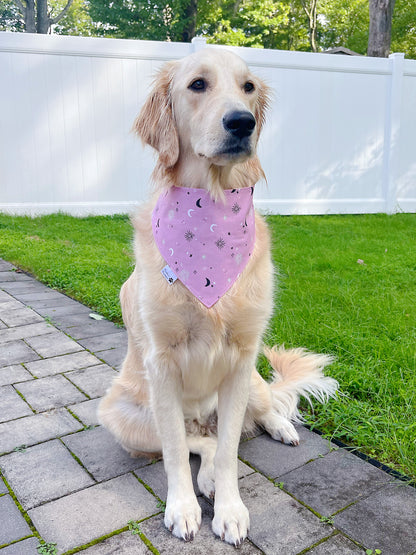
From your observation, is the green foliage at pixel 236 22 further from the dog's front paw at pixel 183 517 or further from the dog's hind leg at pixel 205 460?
the dog's front paw at pixel 183 517

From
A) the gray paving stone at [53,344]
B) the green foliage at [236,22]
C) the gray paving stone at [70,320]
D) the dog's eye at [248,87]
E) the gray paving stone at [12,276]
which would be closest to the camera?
the dog's eye at [248,87]

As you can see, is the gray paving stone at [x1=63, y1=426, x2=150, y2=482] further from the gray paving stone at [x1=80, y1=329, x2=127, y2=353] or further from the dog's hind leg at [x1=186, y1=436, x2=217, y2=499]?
the gray paving stone at [x1=80, y1=329, x2=127, y2=353]

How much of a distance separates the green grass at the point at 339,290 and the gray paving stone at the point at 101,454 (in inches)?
37.2

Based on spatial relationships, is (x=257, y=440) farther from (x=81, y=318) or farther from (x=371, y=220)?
(x=371, y=220)

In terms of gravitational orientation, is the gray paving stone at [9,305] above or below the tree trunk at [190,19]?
below

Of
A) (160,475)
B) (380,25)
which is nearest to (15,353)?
(160,475)

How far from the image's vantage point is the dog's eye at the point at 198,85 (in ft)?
5.90

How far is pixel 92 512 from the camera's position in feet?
5.76

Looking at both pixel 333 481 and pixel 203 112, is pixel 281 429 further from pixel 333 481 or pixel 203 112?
pixel 203 112

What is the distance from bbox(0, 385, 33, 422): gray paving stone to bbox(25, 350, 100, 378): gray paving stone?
214 millimetres

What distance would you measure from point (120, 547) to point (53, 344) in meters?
1.93

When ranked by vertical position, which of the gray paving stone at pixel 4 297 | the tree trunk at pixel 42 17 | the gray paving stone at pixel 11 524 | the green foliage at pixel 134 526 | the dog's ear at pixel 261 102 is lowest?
the gray paving stone at pixel 4 297

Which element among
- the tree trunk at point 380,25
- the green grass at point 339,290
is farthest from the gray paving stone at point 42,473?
the tree trunk at point 380,25

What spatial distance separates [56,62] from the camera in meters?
7.35
